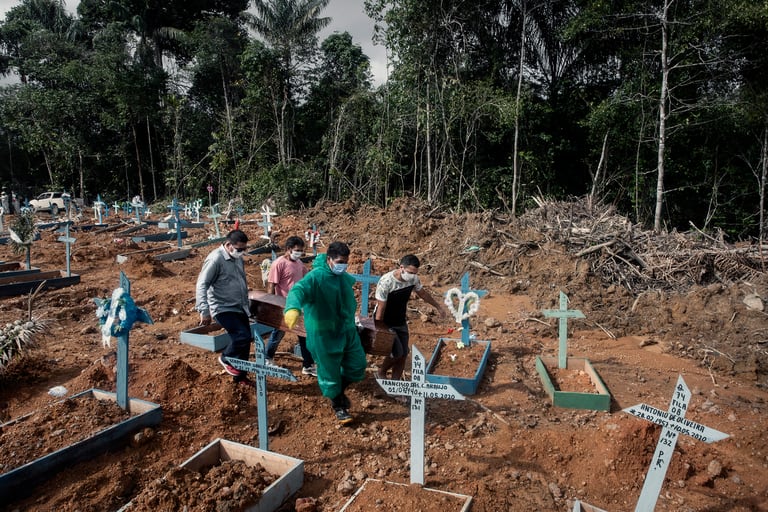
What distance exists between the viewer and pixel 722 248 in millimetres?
8992

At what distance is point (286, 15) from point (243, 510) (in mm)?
24833

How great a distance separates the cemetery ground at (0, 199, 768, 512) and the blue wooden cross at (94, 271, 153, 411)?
1.84ft

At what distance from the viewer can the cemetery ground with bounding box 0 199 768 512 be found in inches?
141

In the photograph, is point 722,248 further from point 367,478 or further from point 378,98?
point 378,98

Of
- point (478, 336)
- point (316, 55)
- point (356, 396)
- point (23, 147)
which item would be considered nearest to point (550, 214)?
point (478, 336)

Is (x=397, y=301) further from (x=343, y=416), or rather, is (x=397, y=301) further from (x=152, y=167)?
(x=152, y=167)

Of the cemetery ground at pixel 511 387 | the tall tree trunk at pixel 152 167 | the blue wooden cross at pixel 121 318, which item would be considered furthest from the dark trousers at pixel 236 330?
the tall tree trunk at pixel 152 167

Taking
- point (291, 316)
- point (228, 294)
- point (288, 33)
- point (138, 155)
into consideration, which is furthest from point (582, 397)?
point (138, 155)

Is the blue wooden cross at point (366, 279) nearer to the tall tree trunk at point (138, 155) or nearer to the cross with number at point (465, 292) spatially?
the cross with number at point (465, 292)

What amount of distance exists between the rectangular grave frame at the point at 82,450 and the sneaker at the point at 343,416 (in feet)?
4.78

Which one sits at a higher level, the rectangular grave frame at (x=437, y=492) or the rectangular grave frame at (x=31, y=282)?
the rectangular grave frame at (x=31, y=282)

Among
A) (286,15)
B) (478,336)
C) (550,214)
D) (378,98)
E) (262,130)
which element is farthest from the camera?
(262,130)

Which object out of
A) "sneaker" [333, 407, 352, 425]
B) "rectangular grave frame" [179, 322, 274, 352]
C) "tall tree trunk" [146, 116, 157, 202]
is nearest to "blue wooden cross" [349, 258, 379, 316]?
"rectangular grave frame" [179, 322, 274, 352]

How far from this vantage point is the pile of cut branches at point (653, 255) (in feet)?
27.9
